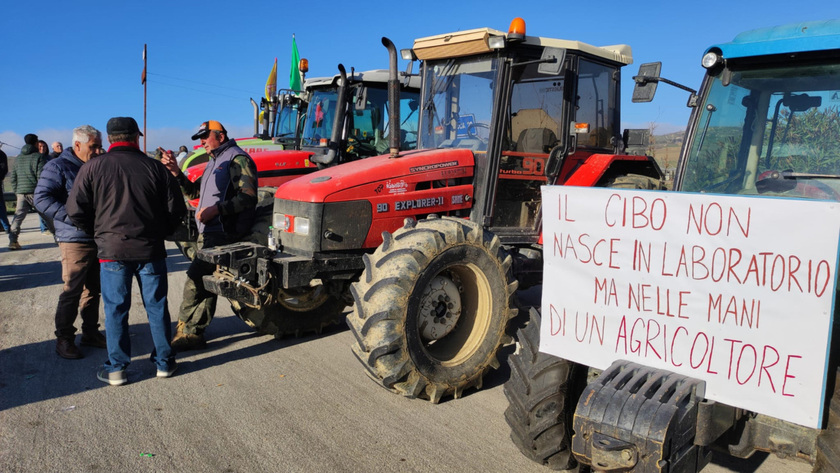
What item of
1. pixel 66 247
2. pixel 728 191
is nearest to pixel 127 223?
pixel 66 247

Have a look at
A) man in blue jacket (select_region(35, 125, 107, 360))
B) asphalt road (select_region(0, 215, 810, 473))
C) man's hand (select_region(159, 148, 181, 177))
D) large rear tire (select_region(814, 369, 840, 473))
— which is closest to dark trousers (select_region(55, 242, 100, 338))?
man in blue jacket (select_region(35, 125, 107, 360))

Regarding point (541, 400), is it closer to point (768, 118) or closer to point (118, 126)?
point (768, 118)

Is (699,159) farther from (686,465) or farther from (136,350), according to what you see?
(136,350)

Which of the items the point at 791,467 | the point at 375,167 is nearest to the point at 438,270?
the point at 375,167

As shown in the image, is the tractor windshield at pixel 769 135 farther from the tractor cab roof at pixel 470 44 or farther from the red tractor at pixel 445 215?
Result: the tractor cab roof at pixel 470 44

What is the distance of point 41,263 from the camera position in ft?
31.9

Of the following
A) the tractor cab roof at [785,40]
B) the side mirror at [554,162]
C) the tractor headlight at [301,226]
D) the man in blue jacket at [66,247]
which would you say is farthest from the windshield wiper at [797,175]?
the man in blue jacket at [66,247]

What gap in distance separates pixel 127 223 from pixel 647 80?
3.87 meters

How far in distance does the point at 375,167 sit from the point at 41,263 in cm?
763

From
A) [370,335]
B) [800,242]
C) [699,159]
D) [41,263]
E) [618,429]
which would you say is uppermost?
[699,159]

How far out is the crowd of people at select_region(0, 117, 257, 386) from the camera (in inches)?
177

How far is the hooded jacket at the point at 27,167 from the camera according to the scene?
10.4 m

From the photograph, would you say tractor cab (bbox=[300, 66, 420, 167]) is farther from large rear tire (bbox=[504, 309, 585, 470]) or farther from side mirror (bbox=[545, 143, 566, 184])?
large rear tire (bbox=[504, 309, 585, 470])

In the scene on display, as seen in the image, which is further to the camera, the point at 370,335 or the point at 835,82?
the point at 370,335
